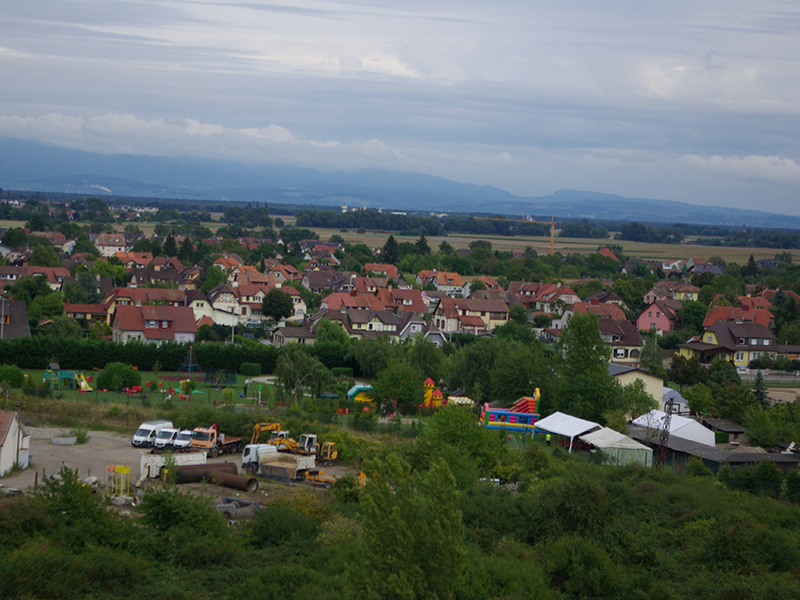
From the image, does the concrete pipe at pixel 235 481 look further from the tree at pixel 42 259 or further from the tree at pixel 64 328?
the tree at pixel 42 259

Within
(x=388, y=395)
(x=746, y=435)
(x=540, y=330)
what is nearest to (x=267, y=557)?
(x=388, y=395)

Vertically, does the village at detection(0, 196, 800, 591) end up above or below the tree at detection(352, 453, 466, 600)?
below

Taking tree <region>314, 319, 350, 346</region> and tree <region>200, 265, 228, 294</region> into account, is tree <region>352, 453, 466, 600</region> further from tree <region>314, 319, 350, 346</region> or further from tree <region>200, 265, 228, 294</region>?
tree <region>200, 265, 228, 294</region>

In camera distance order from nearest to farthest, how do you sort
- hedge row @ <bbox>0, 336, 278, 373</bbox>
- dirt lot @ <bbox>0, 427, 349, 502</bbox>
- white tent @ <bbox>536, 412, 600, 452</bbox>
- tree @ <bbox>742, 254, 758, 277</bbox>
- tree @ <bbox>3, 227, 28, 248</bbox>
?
dirt lot @ <bbox>0, 427, 349, 502</bbox> → white tent @ <bbox>536, 412, 600, 452</bbox> → hedge row @ <bbox>0, 336, 278, 373</bbox> → tree @ <bbox>3, 227, 28, 248</bbox> → tree @ <bbox>742, 254, 758, 277</bbox>

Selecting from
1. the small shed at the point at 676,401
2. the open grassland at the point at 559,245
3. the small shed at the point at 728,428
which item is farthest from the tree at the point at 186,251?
the small shed at the point at 728,428

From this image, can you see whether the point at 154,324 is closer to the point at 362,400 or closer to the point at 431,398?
the point at 362,400

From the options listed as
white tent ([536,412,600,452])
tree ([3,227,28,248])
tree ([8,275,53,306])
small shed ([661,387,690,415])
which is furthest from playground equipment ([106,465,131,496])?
tree ([3,227,28,248])

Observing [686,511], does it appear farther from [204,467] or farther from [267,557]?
[204,467]
